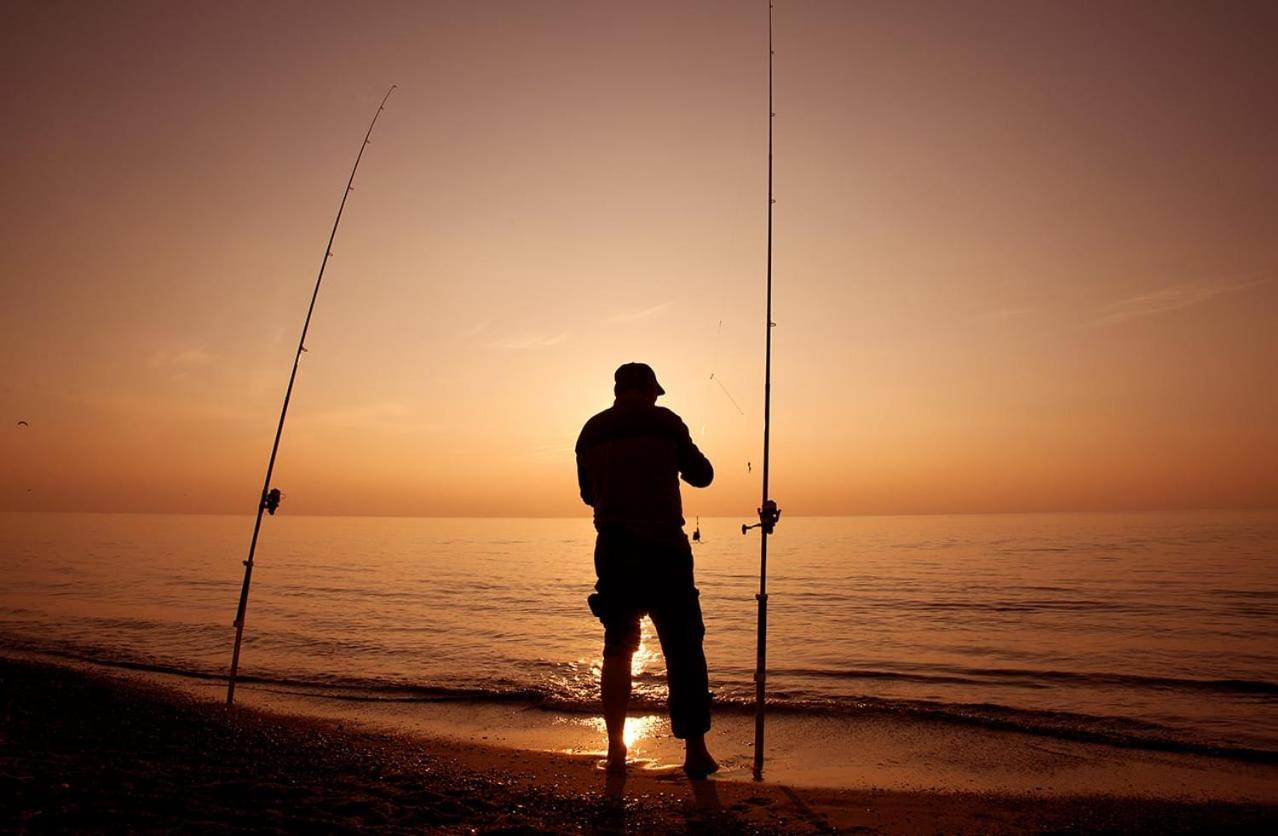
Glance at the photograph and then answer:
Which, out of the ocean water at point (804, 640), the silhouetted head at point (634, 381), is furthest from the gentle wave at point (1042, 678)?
the silhouetted head at point (634, 381)

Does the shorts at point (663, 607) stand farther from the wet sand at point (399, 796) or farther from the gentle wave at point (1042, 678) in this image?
the gentle wave at point (1042, 678)

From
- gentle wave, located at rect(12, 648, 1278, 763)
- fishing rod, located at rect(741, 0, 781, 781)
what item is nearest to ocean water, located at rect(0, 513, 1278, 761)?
gentle wave, located at rect(12, 648, 1278, 763)

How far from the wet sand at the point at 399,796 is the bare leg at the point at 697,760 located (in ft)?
0.26

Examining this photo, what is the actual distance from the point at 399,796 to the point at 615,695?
124cm

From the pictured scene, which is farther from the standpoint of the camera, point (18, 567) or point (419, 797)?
point (18, 567)

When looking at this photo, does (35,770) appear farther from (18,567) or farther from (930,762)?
(18,567)

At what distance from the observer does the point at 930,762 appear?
6008mm

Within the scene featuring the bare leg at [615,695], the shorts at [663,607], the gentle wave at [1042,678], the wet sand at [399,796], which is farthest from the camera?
the gentle wave at [1042,678]

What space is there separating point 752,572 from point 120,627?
83.1ft

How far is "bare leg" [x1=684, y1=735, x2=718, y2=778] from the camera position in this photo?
13.5 feet

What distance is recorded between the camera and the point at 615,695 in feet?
13.6

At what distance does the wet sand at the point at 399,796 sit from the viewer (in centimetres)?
301

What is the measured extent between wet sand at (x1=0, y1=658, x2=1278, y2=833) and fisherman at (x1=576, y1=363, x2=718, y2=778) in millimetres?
425

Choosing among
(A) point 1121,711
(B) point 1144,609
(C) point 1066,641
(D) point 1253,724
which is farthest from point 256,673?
(B) point 1144,609
